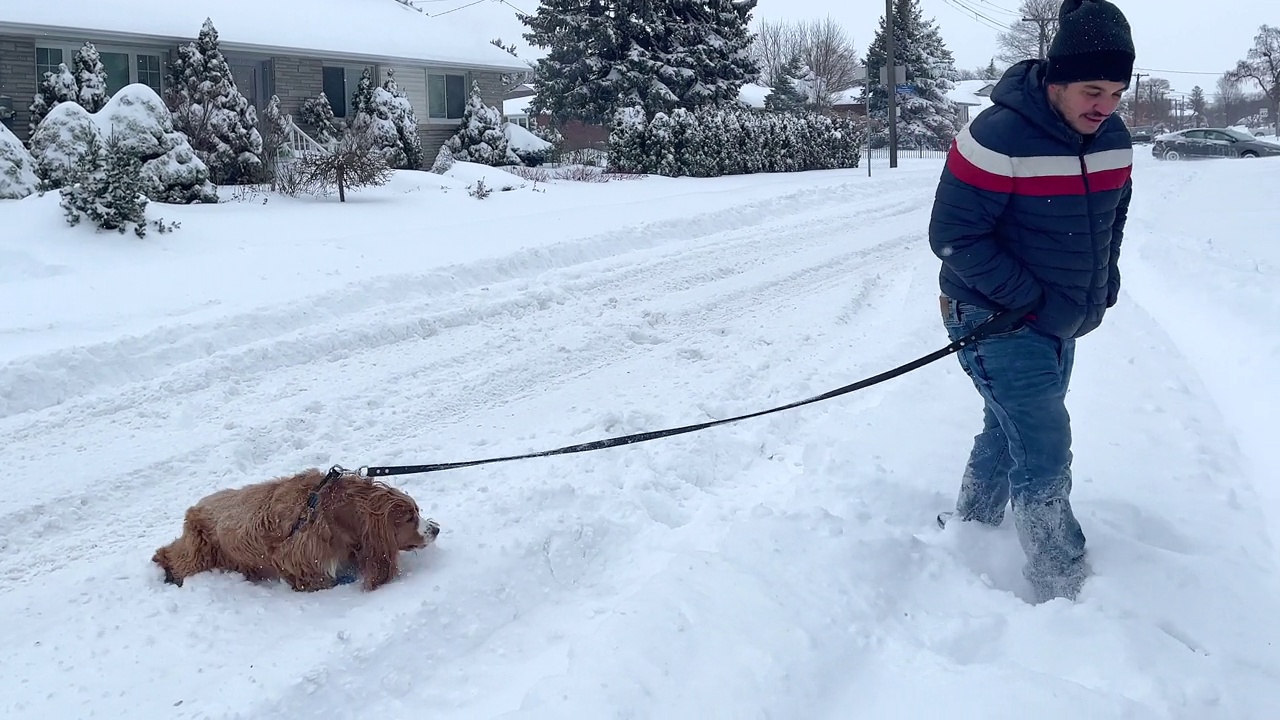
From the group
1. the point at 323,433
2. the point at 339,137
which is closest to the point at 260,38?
the point at 339,137

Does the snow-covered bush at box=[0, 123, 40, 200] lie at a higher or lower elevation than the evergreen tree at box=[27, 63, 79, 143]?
lower

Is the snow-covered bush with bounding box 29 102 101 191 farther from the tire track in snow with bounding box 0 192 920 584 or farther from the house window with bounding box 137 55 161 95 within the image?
the house window with bounding box 137 55 161 95

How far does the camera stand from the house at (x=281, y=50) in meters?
20.8

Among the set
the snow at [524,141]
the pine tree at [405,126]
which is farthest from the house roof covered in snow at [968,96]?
the pine tree at [405,126]

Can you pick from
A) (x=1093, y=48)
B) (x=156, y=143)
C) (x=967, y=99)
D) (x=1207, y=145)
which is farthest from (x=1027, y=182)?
(x=967, y=99)

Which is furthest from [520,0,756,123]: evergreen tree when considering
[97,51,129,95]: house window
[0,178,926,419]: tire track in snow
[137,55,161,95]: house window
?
[0,178,926,419]: tire track in snow

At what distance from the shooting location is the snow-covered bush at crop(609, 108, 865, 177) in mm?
24266

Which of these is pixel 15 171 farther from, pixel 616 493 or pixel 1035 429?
pixel 1035 429

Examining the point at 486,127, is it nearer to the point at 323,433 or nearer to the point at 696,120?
the point at 696,120

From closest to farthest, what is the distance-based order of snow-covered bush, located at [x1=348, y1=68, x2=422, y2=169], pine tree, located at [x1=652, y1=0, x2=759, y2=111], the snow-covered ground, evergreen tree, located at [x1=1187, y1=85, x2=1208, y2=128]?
1. the snow-covered ground
2. snow-covered bush, located at [x1=348, y1=68, x2=422, y2=169]
3. pine tree, located at [x1=652, y1=0, x2=759, y2=111]
4. evergreen tree, located at [x1=1187, y1=85, x2=1208, y2=128]

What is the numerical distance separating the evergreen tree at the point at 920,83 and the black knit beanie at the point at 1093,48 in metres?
49.4

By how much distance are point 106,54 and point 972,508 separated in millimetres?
23477

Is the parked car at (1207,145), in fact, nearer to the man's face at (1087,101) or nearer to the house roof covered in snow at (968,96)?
the house roof covered in snow at (968,96)

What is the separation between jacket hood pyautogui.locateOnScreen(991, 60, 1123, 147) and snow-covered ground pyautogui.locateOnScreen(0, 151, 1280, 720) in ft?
5.13
